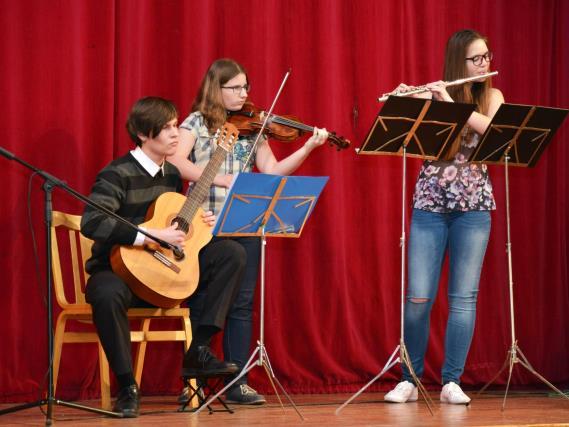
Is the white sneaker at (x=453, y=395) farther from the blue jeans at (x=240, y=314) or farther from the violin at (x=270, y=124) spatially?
the violin at (x=270, y=124)

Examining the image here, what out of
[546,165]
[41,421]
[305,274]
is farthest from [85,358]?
[546,165]

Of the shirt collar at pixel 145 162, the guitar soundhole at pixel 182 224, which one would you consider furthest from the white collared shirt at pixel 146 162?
the guitar soundhole at pixel 182 224

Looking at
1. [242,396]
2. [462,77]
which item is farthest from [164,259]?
[462,77]

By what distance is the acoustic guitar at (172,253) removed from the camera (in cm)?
353

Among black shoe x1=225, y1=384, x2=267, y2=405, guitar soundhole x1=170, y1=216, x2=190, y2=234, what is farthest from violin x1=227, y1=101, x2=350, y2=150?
black shoe x1=225, y1=384, x2=267, y2=405

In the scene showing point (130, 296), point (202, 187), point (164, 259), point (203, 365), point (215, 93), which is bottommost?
point (203, 365)

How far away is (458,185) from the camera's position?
403cm

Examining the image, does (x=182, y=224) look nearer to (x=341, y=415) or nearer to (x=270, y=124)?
(x=270, y=124)

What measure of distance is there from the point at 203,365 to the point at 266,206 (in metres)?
0.67

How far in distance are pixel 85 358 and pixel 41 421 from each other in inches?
37.1

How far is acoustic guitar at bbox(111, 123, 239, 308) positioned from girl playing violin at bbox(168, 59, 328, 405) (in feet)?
0.74

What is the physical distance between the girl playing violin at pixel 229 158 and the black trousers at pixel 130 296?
190 mm

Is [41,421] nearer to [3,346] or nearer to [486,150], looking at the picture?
[3,346]

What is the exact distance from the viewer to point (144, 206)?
3723mm
